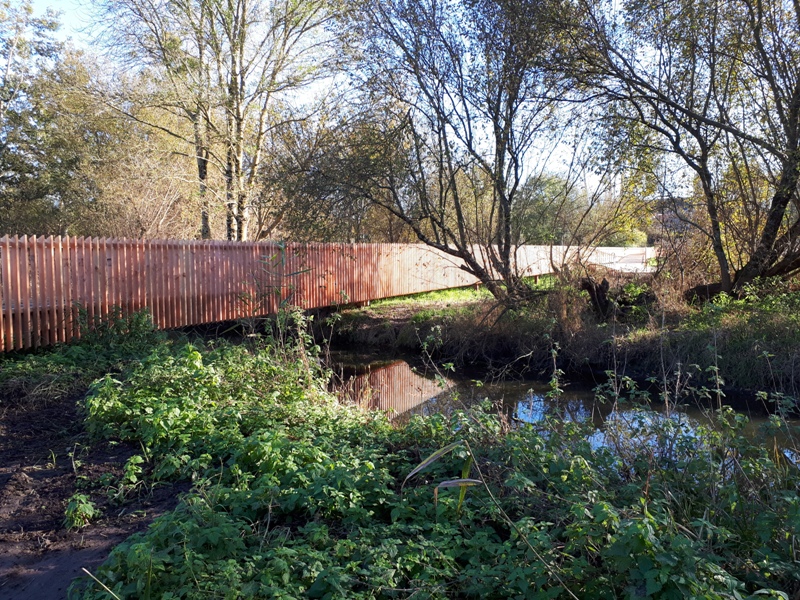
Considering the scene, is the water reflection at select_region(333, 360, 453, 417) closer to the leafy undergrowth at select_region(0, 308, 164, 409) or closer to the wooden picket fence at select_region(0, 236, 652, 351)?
the wooden picket fence at select_region(0, 236, 652, 351)

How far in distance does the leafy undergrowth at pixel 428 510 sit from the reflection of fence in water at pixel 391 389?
2468 mm

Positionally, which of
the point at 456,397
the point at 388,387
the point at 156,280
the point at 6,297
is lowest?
the point at 388,387

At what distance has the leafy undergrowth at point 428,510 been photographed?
2719mm

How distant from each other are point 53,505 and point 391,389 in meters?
7.03

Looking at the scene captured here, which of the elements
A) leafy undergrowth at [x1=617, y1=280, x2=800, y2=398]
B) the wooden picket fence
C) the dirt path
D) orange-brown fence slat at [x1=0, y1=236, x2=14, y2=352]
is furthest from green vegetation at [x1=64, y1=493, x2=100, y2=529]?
leafy undergrowth at [x1=617, y1=280, x2=800, y2=398]

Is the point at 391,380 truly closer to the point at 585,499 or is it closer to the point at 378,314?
the point at 378,314

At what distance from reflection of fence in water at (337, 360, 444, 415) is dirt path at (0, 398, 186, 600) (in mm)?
3263

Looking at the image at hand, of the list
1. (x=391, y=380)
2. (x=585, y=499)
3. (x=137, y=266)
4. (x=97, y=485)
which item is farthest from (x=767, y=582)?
(x=137, y=266)

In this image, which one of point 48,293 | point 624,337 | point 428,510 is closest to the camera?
point 428,510

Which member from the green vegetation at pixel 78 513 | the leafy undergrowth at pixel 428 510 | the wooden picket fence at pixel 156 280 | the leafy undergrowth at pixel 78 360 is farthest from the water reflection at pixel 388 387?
the green vegetation at pixel 78 513

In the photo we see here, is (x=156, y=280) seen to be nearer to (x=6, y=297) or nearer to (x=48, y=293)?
(x=48, y=293)

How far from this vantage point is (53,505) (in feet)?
12.5

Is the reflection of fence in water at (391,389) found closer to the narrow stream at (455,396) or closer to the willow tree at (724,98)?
the narrow stream at (455,396)

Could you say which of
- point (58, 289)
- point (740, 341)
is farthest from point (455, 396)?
point (740, 341)
